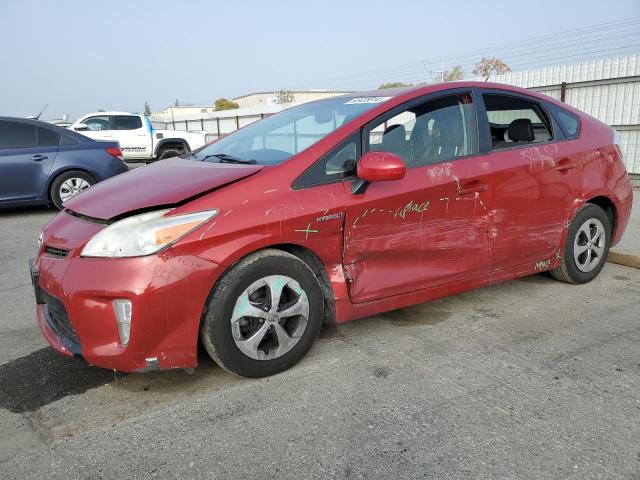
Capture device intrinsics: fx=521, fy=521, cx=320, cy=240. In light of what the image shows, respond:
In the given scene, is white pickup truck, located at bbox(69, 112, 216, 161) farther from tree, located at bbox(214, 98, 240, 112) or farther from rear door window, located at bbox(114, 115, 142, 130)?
tree, located at bbox(214, 98, 240, 112)

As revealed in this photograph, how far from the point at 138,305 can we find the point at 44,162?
22.0 feet

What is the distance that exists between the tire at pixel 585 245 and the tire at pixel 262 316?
7.59 ft

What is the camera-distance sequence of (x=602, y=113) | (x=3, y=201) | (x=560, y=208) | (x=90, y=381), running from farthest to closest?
(x=602, y=113) < (x=3, y=201) < (x=560, y=208) < (x=90, y=381)

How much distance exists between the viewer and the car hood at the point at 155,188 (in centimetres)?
262

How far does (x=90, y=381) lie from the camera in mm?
2816

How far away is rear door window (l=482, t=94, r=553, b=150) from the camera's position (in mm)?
3658

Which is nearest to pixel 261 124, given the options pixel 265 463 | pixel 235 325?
pixel 235 325

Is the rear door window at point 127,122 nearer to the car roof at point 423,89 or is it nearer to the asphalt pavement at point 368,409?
the asphalt pavement at point 368,409

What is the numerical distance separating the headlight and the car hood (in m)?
0.09

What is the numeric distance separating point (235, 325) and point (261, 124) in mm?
1872

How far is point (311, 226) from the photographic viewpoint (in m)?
2.77

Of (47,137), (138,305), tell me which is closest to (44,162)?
(47,137)

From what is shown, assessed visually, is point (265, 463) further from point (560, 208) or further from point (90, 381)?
point (560, 208)

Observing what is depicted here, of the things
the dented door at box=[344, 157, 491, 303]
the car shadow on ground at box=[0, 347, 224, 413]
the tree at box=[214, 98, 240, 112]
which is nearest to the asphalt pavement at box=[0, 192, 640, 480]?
the car shadow on ground at box=[0, 347, 224, 413]
